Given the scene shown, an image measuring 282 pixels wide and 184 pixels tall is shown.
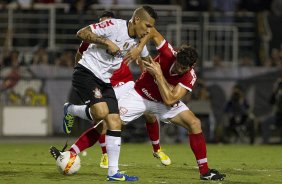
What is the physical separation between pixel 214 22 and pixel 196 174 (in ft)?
38.7

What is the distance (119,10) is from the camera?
2338cm

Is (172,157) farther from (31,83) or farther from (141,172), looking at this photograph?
(31,83)

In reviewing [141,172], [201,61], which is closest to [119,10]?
[201,61]

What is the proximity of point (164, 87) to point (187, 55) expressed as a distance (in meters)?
0.57

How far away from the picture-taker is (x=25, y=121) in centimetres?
2289

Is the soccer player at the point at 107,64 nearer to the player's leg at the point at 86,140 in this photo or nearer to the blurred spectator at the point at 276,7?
the player's leg at the point at 86,140

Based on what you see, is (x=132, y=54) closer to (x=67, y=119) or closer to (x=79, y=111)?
(x=79, y=111)

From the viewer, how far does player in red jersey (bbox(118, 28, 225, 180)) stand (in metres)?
11.5

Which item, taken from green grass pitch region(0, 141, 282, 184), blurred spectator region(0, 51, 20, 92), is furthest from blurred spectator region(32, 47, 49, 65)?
green grass pitch region(0, 141, 282, 184)

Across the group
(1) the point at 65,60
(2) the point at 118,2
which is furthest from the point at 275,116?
(1) the point at 65,60

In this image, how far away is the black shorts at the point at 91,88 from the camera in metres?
11.9

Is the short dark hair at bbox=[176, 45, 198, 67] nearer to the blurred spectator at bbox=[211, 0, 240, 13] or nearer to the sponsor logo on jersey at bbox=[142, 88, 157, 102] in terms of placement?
the sponsor logo on jersey at bbox=[142, 88, 157, 102]

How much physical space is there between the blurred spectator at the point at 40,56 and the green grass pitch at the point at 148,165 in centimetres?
308

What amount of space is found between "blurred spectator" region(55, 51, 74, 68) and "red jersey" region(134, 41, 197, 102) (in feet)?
34.6
